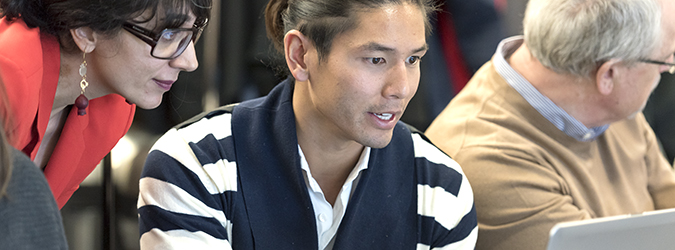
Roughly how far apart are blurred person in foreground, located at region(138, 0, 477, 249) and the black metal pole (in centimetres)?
88

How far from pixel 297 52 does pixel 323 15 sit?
107 mm

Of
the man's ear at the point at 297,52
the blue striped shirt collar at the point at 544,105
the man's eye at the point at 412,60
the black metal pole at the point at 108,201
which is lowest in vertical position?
the black metal pole at the point at 108,201

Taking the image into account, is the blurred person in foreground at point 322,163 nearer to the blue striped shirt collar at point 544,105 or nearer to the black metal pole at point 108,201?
the blue striped shirt collar at point 544,105

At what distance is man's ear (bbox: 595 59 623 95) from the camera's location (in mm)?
1657

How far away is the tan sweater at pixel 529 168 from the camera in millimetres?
1514

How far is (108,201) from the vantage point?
Answer: 2131 millimetres

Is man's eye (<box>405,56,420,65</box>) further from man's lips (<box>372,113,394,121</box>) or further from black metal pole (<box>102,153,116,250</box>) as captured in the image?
black metal pole (<box>102,153,116,250</box>)

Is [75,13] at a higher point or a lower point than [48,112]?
higher

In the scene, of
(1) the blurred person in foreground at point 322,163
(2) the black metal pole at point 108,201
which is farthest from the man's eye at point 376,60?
(2) the black metal pole at point 108,201

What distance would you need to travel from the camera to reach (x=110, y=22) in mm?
1205

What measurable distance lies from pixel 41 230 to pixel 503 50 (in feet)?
4.56

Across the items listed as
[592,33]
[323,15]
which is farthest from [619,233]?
[592,33]

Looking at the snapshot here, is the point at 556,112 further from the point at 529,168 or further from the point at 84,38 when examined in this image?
the point at 84,38

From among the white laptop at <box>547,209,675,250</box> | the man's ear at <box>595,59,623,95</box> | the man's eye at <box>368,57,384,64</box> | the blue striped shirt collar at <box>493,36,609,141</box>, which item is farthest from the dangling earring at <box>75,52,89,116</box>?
the man's ear at <box>595,59,623,95</box>
